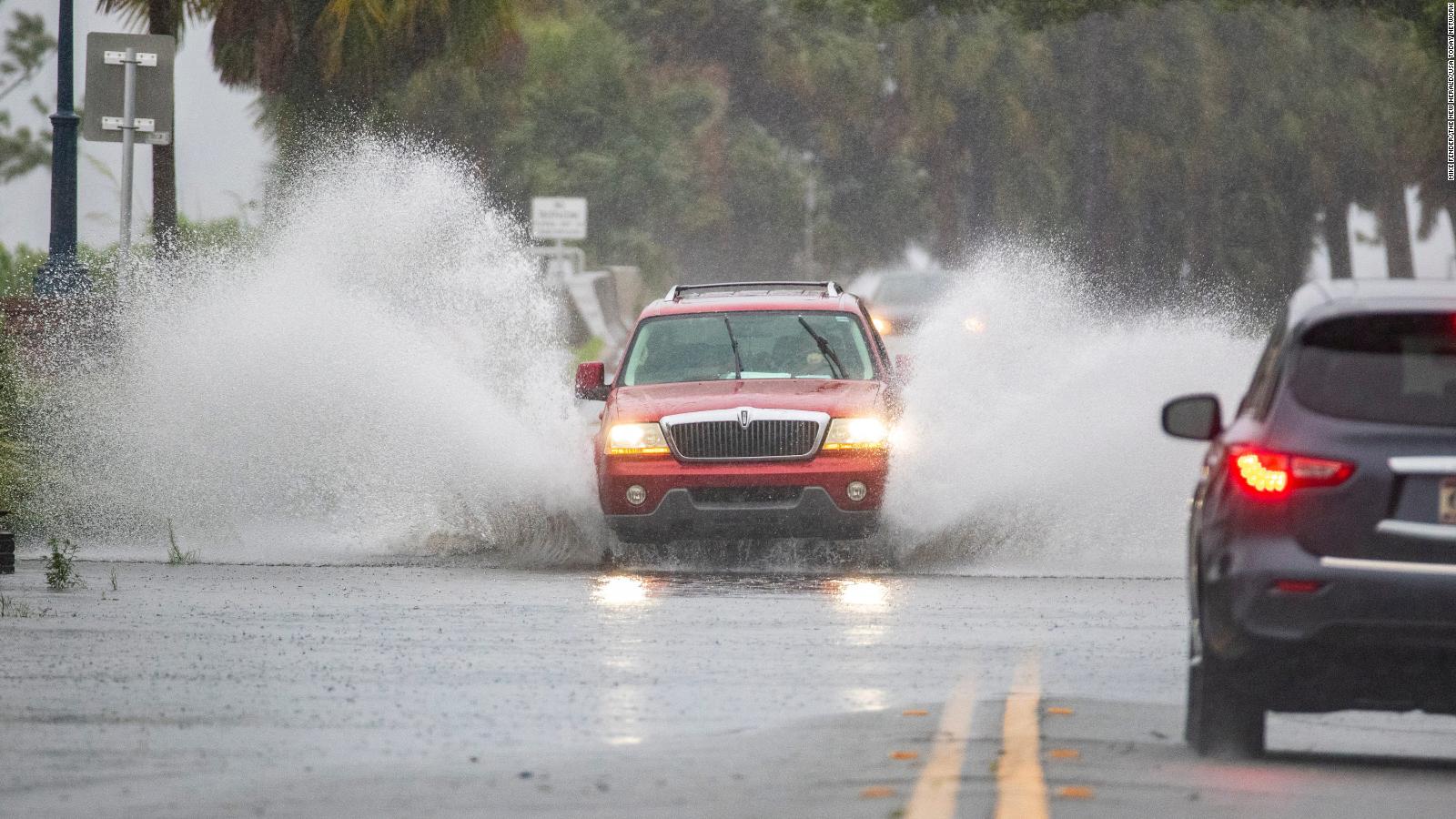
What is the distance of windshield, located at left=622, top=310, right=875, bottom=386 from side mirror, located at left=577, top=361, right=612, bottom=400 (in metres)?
0.15

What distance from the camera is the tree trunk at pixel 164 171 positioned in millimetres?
25906

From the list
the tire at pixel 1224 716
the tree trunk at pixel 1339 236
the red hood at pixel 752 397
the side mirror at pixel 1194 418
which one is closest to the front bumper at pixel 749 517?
the red hood at pixel 752 397

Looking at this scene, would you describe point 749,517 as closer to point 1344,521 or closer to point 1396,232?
point 1344,521

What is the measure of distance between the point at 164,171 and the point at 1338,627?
19021mm

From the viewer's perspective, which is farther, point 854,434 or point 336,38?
point 336,38

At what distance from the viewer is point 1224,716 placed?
9133 millimetres

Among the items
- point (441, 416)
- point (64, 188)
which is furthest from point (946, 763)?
point (64, 188)

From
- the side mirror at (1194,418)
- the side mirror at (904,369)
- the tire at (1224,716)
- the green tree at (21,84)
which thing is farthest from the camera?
the green tree at (21,84)

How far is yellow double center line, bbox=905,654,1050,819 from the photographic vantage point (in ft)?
26.2

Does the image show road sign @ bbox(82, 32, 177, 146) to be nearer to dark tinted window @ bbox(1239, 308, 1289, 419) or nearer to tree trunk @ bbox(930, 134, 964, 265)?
dark tinted window @ bbox(1239, 308, 1289, 419)

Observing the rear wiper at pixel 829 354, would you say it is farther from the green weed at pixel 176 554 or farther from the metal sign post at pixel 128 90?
the metal sign post at pixel 128 90

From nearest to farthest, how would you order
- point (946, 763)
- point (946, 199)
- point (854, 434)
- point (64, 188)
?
point (946, 763), point (854, 434), point (64, 188), point (946, 199)

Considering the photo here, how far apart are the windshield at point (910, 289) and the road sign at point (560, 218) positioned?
319 inches

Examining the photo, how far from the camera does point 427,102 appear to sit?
4794 cm
